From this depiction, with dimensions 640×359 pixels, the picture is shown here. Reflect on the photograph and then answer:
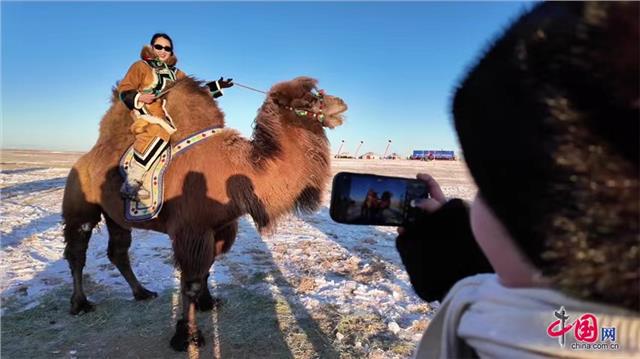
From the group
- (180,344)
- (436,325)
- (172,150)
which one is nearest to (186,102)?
(172,150)

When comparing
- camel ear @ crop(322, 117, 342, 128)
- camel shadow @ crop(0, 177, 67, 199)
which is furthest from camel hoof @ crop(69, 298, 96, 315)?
camel shadow @ crop(0, 177, 67, 199)

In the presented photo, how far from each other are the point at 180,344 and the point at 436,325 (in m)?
3.03

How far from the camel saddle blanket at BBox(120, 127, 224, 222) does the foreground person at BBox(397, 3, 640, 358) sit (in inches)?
120

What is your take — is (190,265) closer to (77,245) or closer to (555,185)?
(77,245)

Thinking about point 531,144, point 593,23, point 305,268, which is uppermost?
point 593,23

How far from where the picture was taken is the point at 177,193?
3377 millimetres

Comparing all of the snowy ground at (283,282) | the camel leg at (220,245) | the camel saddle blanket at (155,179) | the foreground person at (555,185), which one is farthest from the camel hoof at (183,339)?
the foreground person at (555,185)

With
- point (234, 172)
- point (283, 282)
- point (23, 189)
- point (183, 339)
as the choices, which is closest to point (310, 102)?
point (234, 172)

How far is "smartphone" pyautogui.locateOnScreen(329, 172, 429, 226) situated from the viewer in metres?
1.19

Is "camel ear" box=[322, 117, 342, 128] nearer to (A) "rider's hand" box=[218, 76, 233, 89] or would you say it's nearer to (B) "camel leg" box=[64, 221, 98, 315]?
(A) "rider's hand" box=[218, 76, 233, 89]

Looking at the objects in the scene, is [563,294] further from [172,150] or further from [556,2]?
[172,150]

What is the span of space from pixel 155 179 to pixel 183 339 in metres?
1.37

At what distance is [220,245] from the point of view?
386 centimetres

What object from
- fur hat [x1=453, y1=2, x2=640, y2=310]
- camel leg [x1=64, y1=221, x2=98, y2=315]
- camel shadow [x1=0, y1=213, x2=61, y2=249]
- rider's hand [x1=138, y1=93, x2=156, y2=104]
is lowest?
camel shadow [x1=0, y1=213, x2=61, y2=249]
